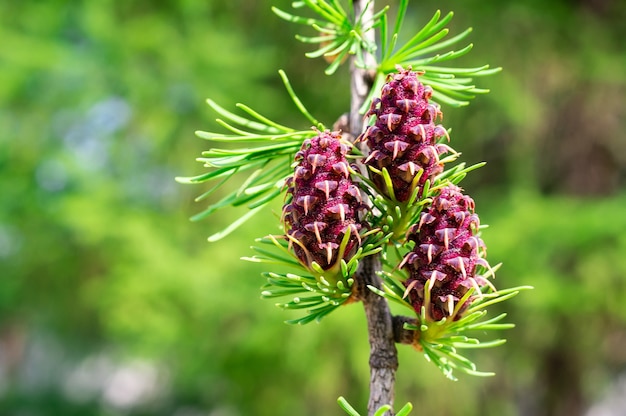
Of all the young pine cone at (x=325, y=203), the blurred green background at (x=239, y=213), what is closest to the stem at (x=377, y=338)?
the young pine cone at (x=325, y=203)

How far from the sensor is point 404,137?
39cm

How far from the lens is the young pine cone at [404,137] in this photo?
0.39 m

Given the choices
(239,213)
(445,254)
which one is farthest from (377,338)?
(239,213)

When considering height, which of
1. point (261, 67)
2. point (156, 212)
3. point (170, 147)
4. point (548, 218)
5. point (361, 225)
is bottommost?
point (361, 225)

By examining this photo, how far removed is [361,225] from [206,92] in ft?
7.47

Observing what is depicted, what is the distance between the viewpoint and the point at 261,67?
107 inches

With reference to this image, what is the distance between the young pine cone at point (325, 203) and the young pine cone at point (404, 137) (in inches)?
0.8

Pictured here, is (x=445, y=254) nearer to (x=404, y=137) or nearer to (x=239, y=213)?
(x=404, y=137)

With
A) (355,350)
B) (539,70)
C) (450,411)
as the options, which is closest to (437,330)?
(355,350)

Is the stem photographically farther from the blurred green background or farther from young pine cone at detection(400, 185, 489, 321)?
the blurred green background

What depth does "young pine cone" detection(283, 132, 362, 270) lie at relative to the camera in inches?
15.1

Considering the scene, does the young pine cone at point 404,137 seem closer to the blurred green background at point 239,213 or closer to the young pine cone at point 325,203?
the young pine cone at point 325,203

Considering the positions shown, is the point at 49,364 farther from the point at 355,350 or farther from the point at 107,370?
the point at 355,350

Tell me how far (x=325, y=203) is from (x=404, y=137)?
0.06 metres
